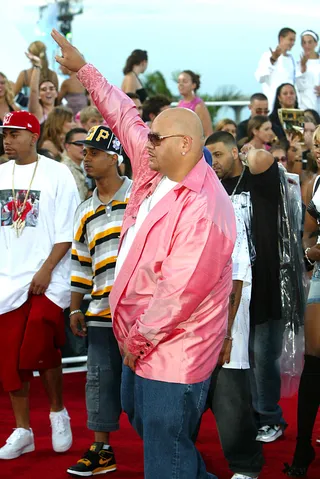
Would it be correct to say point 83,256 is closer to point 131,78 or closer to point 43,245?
point 43,245

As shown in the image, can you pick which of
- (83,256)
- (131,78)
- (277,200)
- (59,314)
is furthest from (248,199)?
(131,78)

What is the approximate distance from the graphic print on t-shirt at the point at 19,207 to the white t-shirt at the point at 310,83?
7012 millimetres

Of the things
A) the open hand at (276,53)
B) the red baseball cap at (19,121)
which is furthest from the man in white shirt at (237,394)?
the open hand at (276,53)

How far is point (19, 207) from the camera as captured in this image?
5746 mm

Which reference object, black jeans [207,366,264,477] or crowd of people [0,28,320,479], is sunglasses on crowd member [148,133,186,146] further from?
black jeans [207,366,264,477]

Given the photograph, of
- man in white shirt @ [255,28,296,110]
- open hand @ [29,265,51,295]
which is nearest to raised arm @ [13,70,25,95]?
man in white shirt @ [255,28,296,110]

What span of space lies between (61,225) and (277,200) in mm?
1368

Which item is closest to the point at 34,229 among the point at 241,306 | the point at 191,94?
the point at 241,306

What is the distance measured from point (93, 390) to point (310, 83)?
7643 mm

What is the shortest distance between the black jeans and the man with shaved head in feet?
2.83

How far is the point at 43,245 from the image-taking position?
5.77 m

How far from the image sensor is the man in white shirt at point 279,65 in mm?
11797

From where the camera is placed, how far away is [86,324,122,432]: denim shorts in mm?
5391

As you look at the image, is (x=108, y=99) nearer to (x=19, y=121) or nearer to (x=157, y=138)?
(x=157, y=138)
